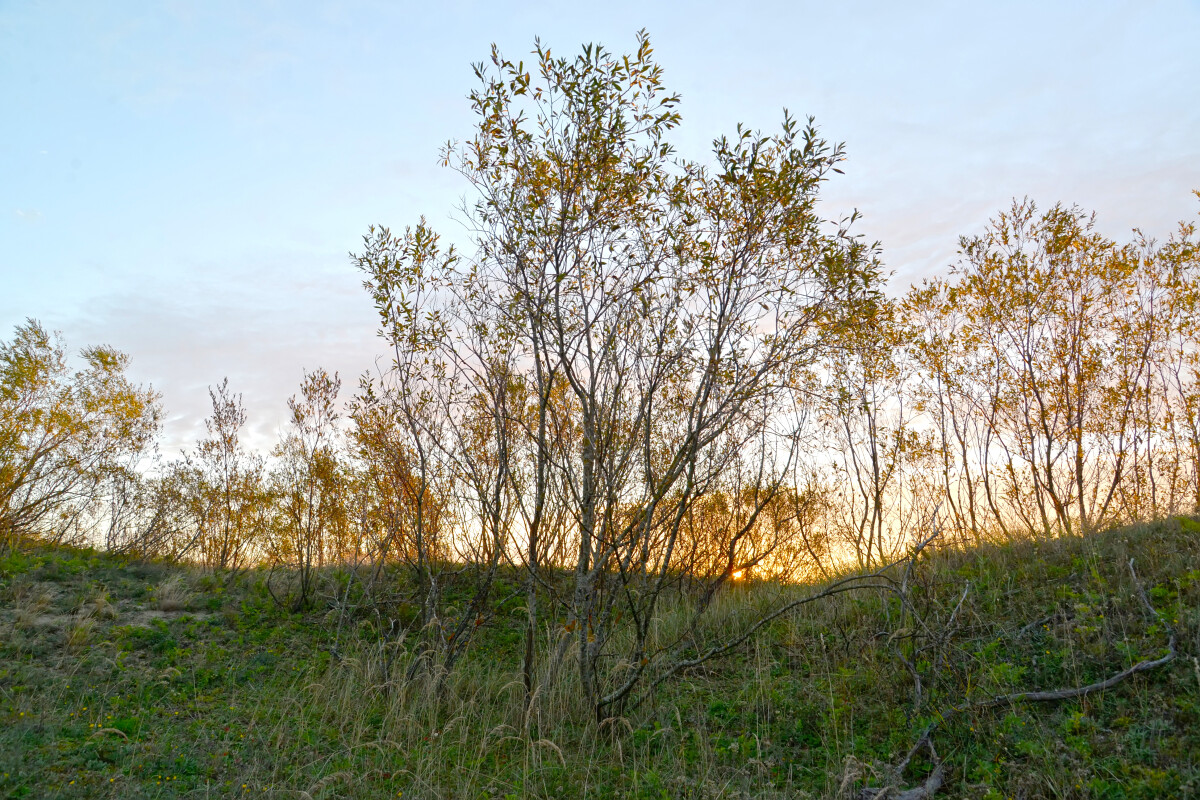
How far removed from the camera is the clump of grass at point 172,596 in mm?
8883

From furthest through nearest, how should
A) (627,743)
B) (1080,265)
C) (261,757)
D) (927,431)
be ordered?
(927,431)
(1080,265)
(627,743)
(261,757)

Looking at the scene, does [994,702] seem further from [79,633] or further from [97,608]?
[97,608]

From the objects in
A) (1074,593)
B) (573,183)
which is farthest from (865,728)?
(573,183)

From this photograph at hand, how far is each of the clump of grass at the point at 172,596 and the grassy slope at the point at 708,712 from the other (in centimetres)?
74

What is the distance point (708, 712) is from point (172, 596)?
7.82 metres

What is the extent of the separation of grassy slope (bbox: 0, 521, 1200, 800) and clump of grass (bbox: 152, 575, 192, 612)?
0.74 meters

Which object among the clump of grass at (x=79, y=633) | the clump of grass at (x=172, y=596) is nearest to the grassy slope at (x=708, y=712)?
the clump of grass at (x=79, y=633)

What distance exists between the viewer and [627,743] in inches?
215

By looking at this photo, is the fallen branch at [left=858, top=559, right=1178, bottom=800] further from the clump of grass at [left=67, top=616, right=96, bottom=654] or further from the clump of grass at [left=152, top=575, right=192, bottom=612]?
the clump of grass at [left=152, top=575, right=192, bottom=612]

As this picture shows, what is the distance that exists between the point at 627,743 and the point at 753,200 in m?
4.91

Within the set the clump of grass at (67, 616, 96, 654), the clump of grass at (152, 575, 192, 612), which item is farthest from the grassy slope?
the clump of grass at (152, 575, 192, 612)

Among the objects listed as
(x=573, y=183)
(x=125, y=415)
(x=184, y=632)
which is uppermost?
(x=573, y=183)

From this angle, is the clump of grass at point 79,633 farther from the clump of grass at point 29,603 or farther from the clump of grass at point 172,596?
the clump of grass at point 172,596

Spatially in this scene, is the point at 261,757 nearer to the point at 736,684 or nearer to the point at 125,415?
the point at 736,684
